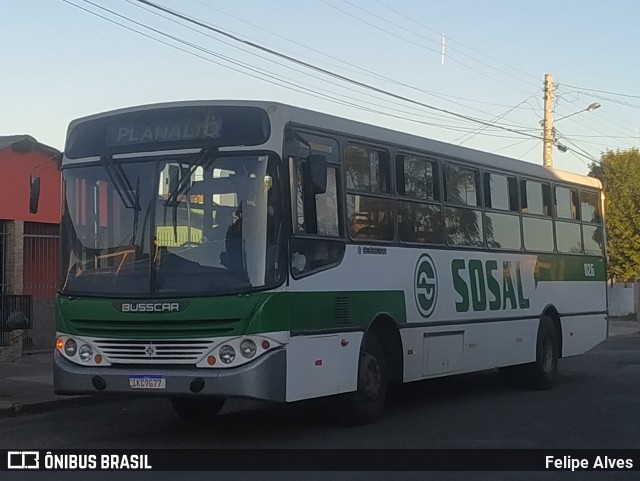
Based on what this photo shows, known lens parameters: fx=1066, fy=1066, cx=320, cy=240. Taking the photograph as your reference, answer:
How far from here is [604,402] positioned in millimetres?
14797

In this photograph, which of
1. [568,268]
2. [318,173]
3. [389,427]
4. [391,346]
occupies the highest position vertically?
[318,173]

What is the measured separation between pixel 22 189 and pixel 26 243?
1.07 meters

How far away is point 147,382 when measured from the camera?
34.2ft

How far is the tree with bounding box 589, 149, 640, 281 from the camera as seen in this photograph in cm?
4669

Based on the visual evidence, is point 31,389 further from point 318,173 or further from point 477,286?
point 318,173

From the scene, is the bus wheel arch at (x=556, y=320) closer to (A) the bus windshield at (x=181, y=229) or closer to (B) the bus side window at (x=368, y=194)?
(B) the bus side window at (x=368, y=194)

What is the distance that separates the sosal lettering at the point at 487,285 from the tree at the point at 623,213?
3203cm

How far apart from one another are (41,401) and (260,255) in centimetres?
507

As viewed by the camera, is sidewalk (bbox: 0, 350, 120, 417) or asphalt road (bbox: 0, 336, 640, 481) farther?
sidewalk (bbox: 0, 350, 120, 417)

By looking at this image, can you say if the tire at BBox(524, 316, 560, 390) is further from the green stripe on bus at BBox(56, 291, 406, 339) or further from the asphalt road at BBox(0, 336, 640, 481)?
the green stripe on bus at BBox(56, 291, 406, 339)

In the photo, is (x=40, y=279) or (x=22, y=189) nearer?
(x=22, y=189)

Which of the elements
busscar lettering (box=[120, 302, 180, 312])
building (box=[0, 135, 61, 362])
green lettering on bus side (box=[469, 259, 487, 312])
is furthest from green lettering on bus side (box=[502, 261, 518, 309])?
building (box=[0, 135, 61, 362])

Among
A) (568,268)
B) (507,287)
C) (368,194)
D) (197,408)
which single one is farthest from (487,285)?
(197,408)

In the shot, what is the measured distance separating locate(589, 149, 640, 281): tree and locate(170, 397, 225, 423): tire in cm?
3649
